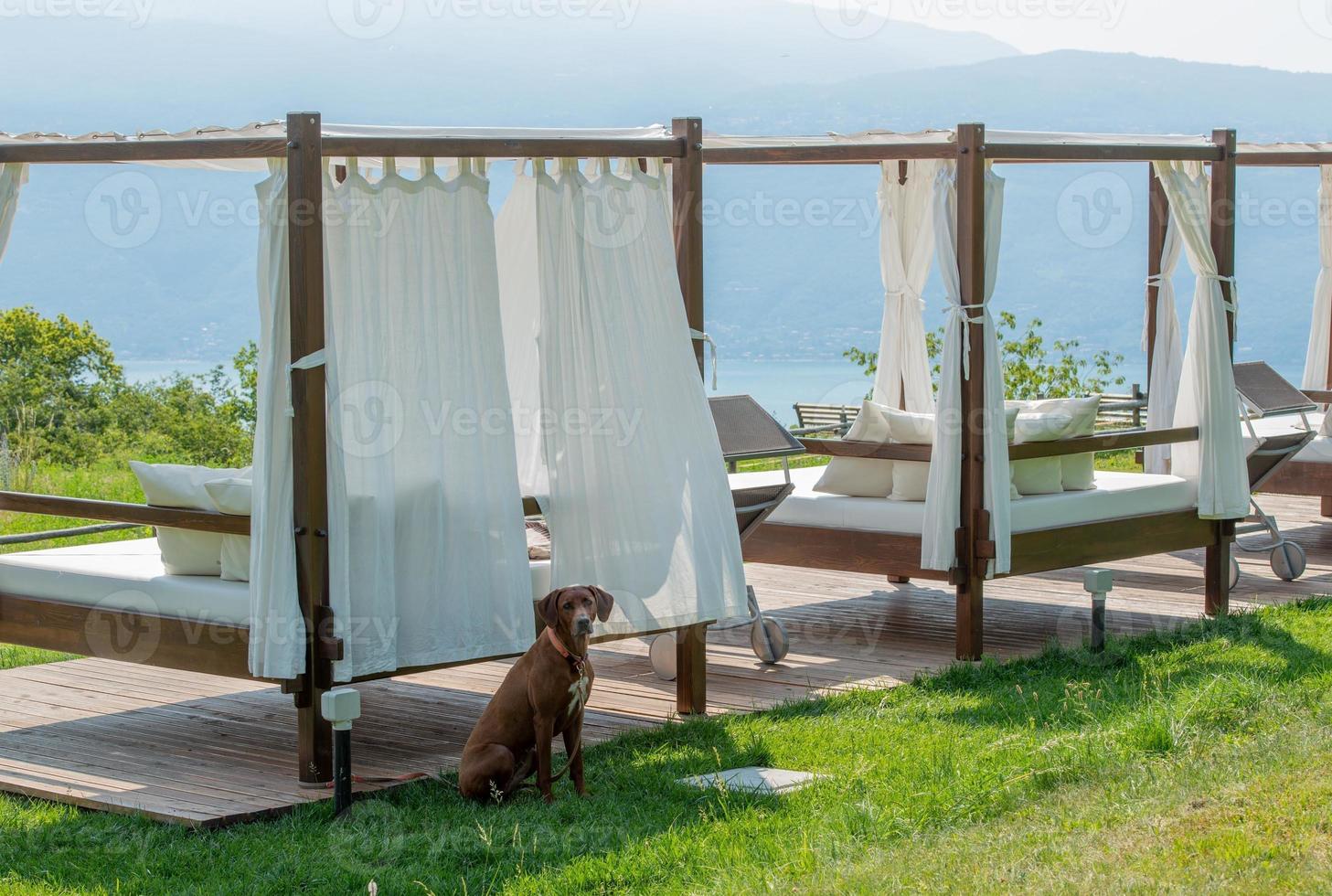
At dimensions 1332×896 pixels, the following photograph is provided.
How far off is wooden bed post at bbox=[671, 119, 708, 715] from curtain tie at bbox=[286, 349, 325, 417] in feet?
4.82

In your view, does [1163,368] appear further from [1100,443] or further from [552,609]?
[552,609]

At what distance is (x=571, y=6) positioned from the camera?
3364 inches

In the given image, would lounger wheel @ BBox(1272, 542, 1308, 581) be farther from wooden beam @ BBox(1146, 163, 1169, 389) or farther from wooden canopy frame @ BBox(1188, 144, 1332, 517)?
wooden beam @ BBox(1146, 163, 1169, 389)

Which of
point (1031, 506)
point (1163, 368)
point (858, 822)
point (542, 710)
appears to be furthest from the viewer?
point (1163, 368)

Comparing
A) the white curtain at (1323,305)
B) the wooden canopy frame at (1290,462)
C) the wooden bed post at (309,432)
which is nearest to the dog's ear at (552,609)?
the wooden bed post at (309,432)

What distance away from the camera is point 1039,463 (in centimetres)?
744

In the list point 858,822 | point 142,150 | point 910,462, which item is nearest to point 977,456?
point 910,462

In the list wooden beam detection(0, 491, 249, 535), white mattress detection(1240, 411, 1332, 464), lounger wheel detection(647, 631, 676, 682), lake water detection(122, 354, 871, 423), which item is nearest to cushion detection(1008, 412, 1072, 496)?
white mattress detection(1240, 411, 1332, 464)

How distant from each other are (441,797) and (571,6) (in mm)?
84292

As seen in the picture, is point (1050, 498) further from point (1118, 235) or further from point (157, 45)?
point (157, 45)

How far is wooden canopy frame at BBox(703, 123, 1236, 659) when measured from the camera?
267 inches

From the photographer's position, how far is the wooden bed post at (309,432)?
16.0ft

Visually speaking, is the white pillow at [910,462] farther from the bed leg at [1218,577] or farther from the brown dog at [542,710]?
the brown dog at [542,710]

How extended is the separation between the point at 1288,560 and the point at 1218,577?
1070 millimetres
